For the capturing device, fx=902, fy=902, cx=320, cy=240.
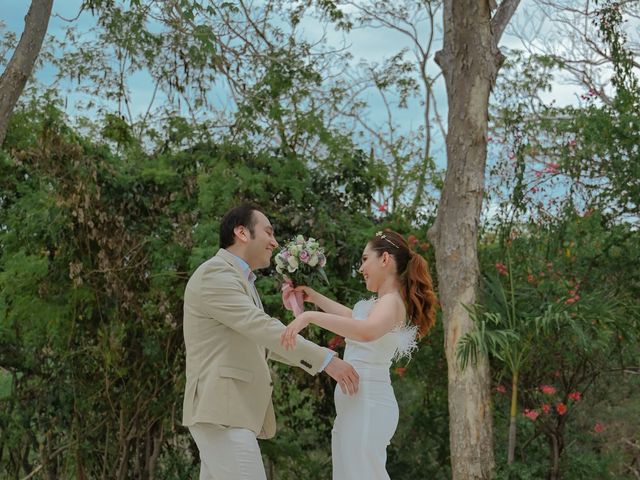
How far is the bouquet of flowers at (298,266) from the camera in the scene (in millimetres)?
4359

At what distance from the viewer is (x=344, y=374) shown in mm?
3916

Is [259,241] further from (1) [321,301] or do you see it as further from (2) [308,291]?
(1) [321,301]

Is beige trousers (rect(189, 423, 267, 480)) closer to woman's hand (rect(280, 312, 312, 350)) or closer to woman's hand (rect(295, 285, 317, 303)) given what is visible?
woman's hand (rect(280, 312, 312, 350))

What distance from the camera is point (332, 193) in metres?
8.82

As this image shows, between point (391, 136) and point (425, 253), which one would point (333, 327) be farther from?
point (391, 136)

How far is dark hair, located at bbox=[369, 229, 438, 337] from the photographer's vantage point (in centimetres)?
421

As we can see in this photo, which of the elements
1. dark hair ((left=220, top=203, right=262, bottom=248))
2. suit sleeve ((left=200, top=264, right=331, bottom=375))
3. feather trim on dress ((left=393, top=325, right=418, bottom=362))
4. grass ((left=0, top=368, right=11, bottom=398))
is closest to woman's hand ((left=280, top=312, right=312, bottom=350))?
suit sleeve ((left=200, top=264, right=331, bottom=375))

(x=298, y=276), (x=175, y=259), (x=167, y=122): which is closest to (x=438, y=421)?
(x=175, y=259)

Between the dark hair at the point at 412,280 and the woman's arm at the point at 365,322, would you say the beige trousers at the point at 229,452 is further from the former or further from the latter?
the dark hair at the point at 412,280

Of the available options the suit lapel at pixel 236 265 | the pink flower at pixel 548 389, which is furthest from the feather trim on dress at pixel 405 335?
the pink flower at pixel 548 389

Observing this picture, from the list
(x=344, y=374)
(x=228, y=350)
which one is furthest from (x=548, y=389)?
(x=228, y=350)

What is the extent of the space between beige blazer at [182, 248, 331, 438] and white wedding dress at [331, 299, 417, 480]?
1.21ft

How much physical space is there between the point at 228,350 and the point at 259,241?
0.50 m

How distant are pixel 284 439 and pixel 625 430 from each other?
352cm
